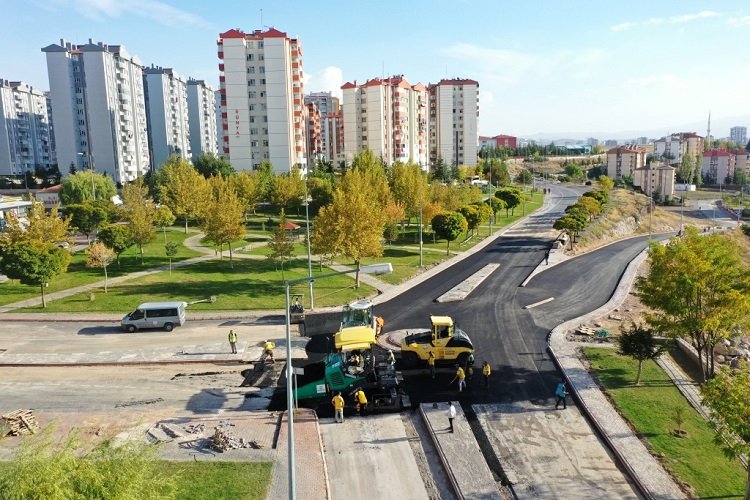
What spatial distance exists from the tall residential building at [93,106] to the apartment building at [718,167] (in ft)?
573

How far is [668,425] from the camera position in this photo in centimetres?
2036

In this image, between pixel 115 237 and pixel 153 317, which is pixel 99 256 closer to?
pixel 115 237

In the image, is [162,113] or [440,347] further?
[162,113]

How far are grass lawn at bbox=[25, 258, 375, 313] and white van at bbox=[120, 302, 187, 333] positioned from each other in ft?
11.5

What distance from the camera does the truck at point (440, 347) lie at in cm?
2581

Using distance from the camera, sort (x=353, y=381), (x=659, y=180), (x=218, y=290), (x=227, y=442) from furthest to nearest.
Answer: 1. (x=659, y=180)
2. (x=218, y=290)
3. (x=353, y=381)
4. (x=227, y=442)

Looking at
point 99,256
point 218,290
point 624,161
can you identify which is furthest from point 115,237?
point 624,161

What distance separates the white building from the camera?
132 m

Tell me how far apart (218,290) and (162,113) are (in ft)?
353

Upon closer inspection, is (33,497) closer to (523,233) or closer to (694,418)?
(694,418)

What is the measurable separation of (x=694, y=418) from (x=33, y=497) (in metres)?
21.3

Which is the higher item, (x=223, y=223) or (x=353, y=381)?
(x=223, y=223)

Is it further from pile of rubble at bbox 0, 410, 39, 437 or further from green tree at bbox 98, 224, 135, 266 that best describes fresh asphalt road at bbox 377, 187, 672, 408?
green tree at bbox 98, 224, 135, 266

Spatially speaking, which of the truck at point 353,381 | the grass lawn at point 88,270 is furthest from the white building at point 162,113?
the truck at point 353,381
